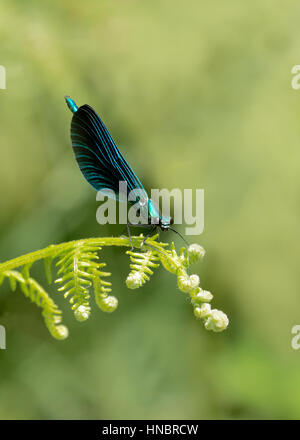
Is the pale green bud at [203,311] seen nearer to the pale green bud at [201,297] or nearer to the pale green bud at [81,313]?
the pale green bud at [201,297]

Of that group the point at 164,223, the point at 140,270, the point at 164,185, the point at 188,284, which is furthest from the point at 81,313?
the point at 164,185

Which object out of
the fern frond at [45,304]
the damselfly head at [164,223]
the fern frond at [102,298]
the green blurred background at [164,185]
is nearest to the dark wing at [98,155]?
the damselfly head at [164,223]

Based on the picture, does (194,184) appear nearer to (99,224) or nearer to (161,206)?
(161,206)

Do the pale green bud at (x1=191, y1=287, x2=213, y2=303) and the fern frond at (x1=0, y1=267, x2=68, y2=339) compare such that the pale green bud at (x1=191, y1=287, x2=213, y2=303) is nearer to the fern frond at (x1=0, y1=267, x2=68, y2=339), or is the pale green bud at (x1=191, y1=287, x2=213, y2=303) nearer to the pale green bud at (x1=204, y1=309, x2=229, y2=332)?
the pale green bud at (x1=204, y1=309, x2=229, y2=332)

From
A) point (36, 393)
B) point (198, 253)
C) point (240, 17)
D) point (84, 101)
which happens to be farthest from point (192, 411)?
point (240, 17)

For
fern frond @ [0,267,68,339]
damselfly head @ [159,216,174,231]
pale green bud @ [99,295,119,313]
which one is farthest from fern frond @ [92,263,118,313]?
damselfly head @ [159,216,174,231]

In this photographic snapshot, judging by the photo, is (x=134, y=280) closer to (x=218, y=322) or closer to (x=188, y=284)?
(x=188, y=284)

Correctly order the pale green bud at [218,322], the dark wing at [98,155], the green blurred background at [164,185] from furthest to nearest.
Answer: the green blurred background at [164,185]
the dark wing at [98,155]
the pale green bud at [218,322]

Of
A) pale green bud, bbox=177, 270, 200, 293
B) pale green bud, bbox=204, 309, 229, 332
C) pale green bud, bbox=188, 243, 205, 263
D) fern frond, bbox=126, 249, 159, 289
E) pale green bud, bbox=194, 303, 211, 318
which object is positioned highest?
pale green bud, bbox=188, 243, 205, 263
